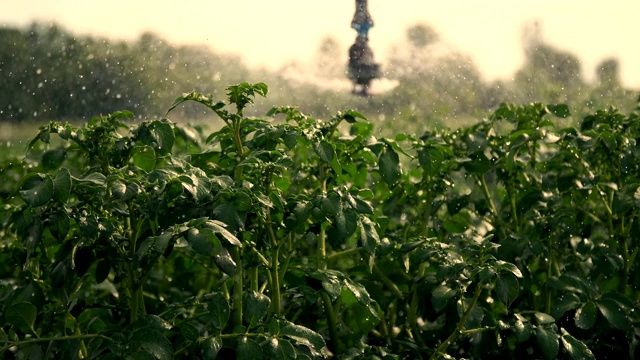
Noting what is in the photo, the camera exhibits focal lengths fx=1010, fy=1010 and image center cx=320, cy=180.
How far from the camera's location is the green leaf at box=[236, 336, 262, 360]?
1396 millimetres

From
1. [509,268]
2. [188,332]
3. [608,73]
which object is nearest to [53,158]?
[188,332]

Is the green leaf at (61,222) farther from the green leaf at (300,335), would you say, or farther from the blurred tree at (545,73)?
the blurred tree at (545,73)

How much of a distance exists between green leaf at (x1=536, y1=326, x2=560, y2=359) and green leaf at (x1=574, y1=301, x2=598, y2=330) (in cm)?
21

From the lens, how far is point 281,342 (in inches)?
55.6

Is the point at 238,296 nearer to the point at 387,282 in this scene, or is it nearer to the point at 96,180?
the point at 96,180

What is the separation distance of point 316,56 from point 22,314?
227cm

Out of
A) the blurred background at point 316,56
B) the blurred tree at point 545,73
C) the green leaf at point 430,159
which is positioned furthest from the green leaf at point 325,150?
the blurred tree at point 545,73

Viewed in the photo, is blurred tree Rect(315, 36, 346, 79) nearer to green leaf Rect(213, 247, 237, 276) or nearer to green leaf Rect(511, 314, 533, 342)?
green leaf Rect(511, 314, 533, 342)

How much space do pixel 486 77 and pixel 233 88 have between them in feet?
7.56

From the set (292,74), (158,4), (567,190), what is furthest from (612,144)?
(158,4)

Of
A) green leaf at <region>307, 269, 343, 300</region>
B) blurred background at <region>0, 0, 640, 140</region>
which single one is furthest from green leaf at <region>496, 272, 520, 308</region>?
blurred background at <region>0, 0, 640, 140</region>

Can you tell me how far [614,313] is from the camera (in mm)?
1856

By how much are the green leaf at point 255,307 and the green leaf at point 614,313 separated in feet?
2.29

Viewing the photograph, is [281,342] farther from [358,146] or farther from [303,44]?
[303,44]
